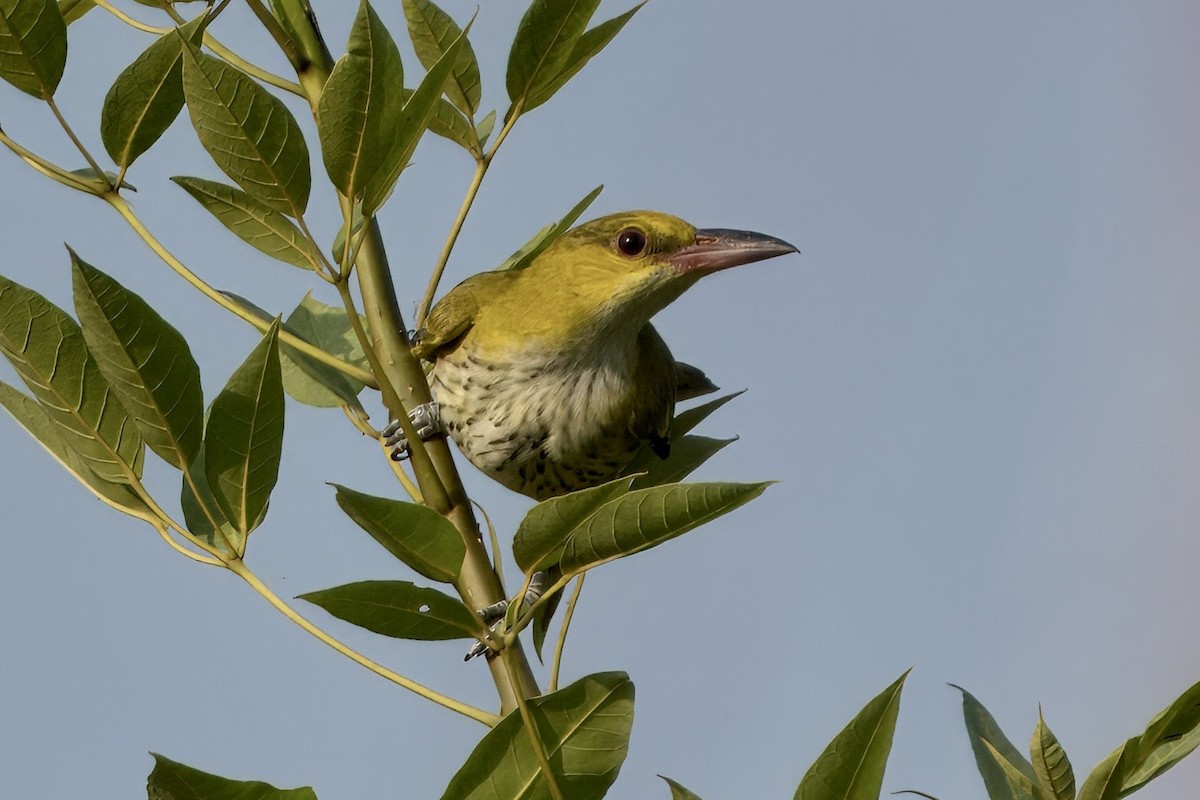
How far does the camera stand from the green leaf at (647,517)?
1.73 meters

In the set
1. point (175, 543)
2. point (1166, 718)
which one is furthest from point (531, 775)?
point (1166, 718)

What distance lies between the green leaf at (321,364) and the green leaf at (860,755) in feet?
3.98

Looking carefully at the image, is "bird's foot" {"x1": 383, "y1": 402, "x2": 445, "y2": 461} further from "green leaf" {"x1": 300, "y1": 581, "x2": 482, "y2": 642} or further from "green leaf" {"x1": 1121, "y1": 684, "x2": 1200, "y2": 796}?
"green leaf" {"x1": 1121, "y1": 684, "x2": 1200, "y2": 796}

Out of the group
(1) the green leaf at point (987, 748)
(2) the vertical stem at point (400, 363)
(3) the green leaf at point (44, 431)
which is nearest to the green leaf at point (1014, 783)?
(1) the green leaf at point (987, 748)

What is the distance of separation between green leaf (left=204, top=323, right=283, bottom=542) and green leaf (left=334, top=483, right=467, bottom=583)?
274 mm

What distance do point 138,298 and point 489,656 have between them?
794mm

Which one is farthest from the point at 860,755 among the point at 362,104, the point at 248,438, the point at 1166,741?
the point at 362,104

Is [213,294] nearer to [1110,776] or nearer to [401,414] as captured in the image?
[401,414]

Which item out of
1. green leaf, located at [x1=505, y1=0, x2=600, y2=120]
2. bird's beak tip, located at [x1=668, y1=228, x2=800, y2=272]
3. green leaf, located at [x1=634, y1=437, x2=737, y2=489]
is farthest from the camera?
bird's beak tip, located at [x1=668, y1=228, x2=800, y2=272]

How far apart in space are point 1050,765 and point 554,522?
0.73 metres

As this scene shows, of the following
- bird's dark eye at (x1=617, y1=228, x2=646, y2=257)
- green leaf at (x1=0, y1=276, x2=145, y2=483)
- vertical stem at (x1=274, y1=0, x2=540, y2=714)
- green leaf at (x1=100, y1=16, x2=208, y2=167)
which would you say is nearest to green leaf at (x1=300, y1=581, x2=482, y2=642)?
vertical stem at (x1=274, y1=0, x2=540, y2=714)

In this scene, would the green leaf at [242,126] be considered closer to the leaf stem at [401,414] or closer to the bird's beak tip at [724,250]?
the leaf stem at [401,414]

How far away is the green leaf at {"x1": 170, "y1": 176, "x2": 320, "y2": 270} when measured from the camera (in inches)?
83.7

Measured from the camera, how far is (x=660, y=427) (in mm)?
3654
